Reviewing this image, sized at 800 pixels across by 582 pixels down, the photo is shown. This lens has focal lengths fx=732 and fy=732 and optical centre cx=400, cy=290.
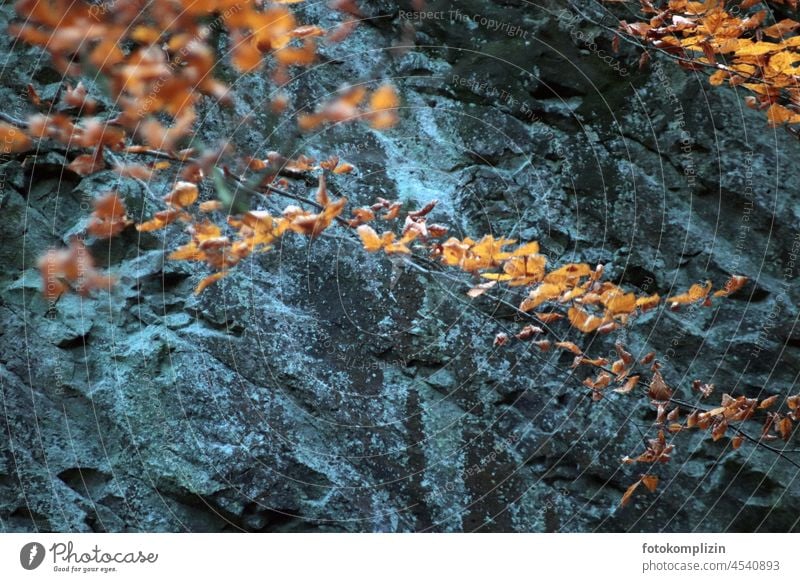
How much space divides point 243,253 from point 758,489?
1347mm

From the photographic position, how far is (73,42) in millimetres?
1678

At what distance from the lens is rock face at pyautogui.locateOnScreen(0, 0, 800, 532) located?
63.9 inches

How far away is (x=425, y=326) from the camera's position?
1757mm

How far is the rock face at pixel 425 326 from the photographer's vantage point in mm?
1623

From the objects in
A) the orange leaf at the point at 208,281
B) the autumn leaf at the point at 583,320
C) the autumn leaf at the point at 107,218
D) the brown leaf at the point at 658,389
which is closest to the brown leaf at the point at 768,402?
the brown leaf at the point at 658,389

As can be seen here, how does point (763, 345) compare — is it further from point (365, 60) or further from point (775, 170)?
point (365, 60)

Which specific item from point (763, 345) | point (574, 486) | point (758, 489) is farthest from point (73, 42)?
point (758, 489)

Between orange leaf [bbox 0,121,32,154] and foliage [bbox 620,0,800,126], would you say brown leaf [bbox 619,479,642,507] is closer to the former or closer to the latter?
foliage [bbox 620,0,800,126]

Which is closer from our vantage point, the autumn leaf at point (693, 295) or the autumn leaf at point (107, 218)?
the autumn leaf at point (107, 218)

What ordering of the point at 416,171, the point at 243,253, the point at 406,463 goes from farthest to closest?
the point at 416,171, the point at 406,463, the point at 243,253

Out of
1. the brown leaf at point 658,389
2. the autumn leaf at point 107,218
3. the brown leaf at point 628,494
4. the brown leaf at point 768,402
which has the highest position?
the autumn leaf at point 107,218

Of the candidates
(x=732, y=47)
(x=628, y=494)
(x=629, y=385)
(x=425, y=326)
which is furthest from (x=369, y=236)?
(x=732, y=47)

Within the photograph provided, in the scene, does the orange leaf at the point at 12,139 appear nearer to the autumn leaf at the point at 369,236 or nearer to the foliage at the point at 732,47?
the autumn leaf at the point at 369,236

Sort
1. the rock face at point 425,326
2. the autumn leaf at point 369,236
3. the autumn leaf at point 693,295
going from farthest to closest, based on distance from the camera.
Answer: the autumn leaf at point 693,295
the rock face at point 425,326
the autumn leaf at point 369,236
